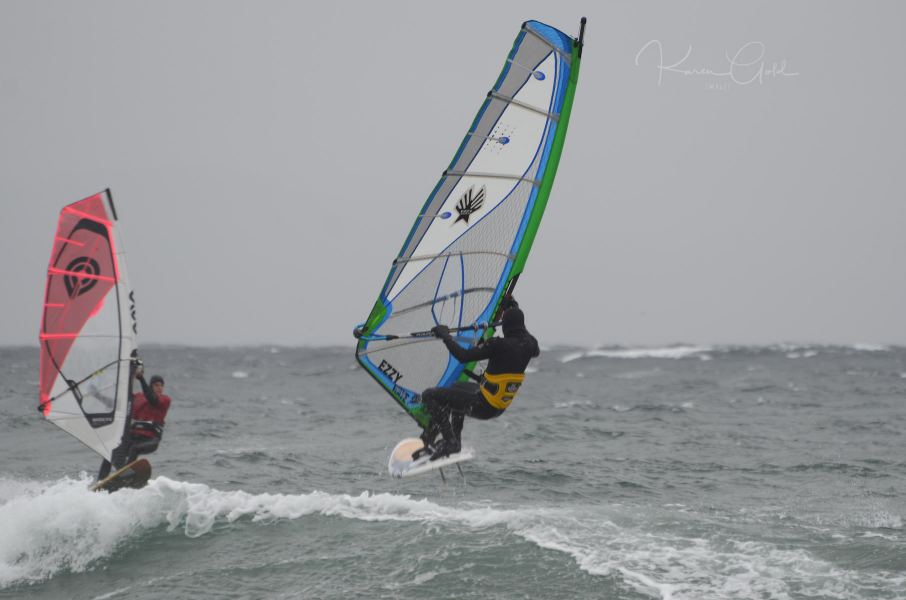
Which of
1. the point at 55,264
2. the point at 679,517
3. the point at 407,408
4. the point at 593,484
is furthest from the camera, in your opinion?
the point at 593,484

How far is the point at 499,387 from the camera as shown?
7.16 metres

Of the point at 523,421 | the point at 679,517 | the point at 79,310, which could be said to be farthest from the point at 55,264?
the point at 523,421

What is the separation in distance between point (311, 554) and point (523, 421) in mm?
9720

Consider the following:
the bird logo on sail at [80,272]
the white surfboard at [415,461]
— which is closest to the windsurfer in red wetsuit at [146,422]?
the bird logo on sail at [80,272]

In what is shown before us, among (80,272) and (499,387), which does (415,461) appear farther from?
(80,272)

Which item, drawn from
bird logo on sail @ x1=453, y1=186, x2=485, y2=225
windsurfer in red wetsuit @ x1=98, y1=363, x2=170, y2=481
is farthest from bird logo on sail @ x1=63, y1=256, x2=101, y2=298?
bird logo on sail @ x1=453, y1=186, x2=485, y2=225

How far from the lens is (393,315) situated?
7.61 m

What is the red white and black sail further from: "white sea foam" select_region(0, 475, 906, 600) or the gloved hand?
the gloved hand

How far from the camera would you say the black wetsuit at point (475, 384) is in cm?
707

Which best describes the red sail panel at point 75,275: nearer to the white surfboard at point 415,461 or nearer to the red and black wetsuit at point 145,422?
the red and black wetsuit at point 145,422

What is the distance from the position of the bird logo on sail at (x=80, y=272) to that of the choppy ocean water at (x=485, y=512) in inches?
94.2

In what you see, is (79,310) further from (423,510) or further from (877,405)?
(877,405)

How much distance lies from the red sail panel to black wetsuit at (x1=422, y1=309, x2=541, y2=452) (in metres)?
3.20

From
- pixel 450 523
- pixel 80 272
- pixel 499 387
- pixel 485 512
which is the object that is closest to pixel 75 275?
pixel 80 272
